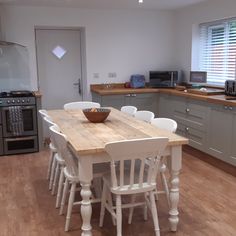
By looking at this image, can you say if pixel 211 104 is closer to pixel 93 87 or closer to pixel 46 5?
pixel 93 87

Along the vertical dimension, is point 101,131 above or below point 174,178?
above

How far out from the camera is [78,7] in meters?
5.27

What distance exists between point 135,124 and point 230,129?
4.55 feet

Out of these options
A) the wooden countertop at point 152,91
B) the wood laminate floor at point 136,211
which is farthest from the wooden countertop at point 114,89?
the wood laminate floor at point 136,211

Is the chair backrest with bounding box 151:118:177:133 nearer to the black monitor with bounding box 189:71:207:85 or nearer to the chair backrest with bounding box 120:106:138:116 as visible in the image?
the chair backrest with bounding box 120:106:138:116

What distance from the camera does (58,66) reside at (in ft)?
18.3

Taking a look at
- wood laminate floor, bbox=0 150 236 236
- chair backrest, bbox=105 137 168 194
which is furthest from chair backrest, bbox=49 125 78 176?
wood laminate floor, bbox=0 150 236 236

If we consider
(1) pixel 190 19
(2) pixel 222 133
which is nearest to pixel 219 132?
(2) pixel 222 133

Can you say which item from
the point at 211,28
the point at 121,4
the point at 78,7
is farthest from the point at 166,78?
the point at 78,7

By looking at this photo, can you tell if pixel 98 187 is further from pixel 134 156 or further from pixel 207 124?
pixel 207 124

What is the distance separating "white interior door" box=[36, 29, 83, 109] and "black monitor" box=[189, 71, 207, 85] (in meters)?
1.96

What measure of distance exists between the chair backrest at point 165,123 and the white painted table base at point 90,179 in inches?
18.1

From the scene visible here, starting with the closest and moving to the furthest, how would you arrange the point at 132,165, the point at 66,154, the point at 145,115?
the point at 132,165
the point at 66,154
the point at 145,115

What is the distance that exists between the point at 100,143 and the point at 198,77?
3.36 m
